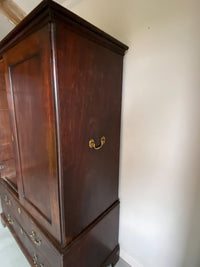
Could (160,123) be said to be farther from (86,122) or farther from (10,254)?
(10,254)

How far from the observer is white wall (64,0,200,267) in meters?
0.78

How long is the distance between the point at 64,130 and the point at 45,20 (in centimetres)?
46

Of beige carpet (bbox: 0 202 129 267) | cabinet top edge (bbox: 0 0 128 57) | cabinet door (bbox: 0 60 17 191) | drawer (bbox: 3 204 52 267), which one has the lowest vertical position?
beige carpet (bbox: 0 202 129 267)

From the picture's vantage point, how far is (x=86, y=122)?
78 centimetres

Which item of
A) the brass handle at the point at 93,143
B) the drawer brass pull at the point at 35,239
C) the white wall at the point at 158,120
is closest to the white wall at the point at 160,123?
the white wall at the point at 158,120

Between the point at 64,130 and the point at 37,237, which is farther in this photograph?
the point at 37,237

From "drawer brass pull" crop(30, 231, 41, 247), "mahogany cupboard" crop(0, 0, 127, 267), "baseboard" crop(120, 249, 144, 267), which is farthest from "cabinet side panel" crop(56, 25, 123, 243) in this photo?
"baseboard" crop(120, 249, 144, 267)

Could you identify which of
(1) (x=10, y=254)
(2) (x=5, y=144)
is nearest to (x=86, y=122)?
(2) (x=5, y=144)

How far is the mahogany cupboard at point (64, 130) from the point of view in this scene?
2.04 ft

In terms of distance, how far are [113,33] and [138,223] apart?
1513 millimetres

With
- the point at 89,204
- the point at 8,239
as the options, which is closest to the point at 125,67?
the point at 89,204

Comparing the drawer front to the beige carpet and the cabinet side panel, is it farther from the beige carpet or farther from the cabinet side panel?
the beige carpet

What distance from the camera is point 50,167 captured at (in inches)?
28.7

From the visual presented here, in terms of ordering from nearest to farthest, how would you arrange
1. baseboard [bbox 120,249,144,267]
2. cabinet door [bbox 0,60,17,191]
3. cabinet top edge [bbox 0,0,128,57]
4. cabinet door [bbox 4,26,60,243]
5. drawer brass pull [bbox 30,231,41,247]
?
cabinet top edge [bbox 0,0,128,57] < cabinet door [bbox 4,26,60,243] < drawer brass pull [bbox 30,231,41,247] < baseboard [bbox 120,249,144,267] < cabinet door [bbox 0,60,17,191]
